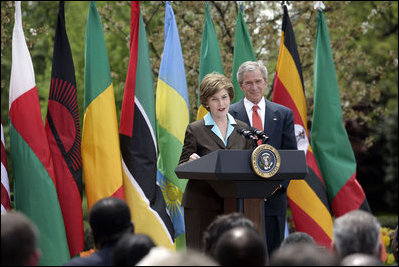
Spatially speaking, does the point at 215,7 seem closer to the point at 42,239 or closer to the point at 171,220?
the point at 171,220

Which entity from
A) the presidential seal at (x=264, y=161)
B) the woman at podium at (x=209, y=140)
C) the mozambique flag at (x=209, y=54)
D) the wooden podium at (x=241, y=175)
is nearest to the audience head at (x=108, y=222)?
the wooden podium at (x=241, y=175)

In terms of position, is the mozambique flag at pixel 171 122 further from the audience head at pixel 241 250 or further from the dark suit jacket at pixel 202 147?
the audience head at pixel 241 250

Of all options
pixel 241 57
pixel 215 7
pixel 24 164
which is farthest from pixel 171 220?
pixel 215 7

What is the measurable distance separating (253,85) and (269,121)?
355mm

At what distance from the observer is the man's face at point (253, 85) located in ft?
→ 18.1

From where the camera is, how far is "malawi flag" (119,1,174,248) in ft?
21.3

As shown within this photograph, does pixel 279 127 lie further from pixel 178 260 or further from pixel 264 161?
pixel 178 260

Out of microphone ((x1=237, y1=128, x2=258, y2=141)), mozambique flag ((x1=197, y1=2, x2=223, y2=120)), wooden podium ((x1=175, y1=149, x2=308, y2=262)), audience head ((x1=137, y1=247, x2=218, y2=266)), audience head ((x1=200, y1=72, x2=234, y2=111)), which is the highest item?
mozambique flag ((x1=197, y1=2, x2=223, y2=120))

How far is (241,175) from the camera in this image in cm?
410

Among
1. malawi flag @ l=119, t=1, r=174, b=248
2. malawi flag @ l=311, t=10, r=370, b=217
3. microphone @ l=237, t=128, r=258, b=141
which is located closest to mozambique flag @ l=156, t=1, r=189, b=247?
malawi flag @ l=119, t=1, r=174, b=248

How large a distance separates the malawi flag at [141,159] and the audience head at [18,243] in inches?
147

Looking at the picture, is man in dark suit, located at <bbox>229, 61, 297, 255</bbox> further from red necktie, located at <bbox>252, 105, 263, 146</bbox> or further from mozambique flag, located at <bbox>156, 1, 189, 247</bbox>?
mozambique flag, located at <bbox>156, 1, 189, 247</bbox>

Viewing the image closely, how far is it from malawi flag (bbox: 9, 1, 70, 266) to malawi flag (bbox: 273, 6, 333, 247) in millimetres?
Answer: 2588

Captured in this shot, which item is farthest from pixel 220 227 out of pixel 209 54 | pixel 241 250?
pixel 209 54
